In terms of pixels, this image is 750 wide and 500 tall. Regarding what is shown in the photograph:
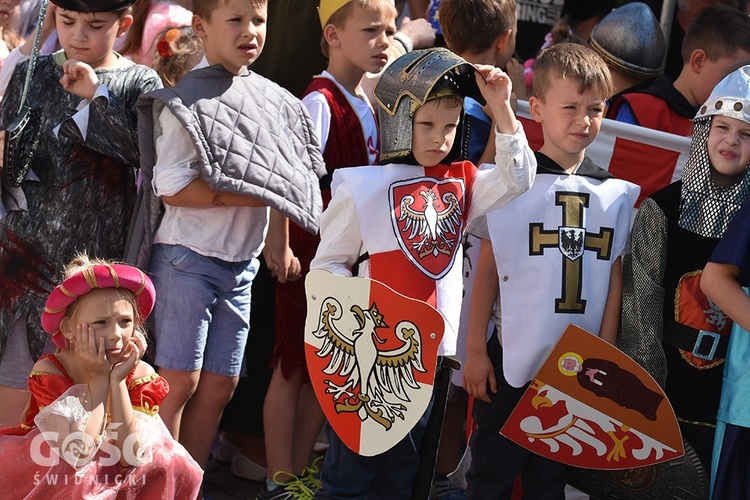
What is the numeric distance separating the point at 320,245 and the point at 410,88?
62cm

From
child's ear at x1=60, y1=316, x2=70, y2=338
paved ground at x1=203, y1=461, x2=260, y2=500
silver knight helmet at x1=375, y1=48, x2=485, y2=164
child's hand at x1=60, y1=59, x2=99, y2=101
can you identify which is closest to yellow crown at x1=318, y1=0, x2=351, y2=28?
silver knight helmet at x1=375, y1=48, x2=485, y2=164

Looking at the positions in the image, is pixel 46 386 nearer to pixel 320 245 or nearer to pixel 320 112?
pixel 320 245

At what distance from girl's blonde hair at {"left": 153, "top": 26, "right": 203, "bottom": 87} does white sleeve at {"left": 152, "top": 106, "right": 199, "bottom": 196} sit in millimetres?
764

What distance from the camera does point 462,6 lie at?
505 cm

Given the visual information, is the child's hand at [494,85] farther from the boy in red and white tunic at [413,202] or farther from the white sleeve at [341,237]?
the white sleeve at [341,237]

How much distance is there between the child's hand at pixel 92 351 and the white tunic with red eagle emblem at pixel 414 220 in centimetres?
79

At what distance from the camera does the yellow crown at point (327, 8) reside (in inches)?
189

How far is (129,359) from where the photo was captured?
3.52 meters

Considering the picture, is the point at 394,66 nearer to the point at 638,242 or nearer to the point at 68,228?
the point at 638,242

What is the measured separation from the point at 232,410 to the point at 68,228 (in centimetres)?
125

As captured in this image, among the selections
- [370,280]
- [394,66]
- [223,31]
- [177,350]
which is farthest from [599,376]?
[223,31]

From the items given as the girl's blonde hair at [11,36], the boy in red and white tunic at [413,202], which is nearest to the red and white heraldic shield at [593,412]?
the boy in red and white tunic at [413,202]

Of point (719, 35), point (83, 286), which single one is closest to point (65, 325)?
point (83, 286)

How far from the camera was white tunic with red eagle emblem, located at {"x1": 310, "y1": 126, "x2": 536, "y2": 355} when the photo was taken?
3766mm
